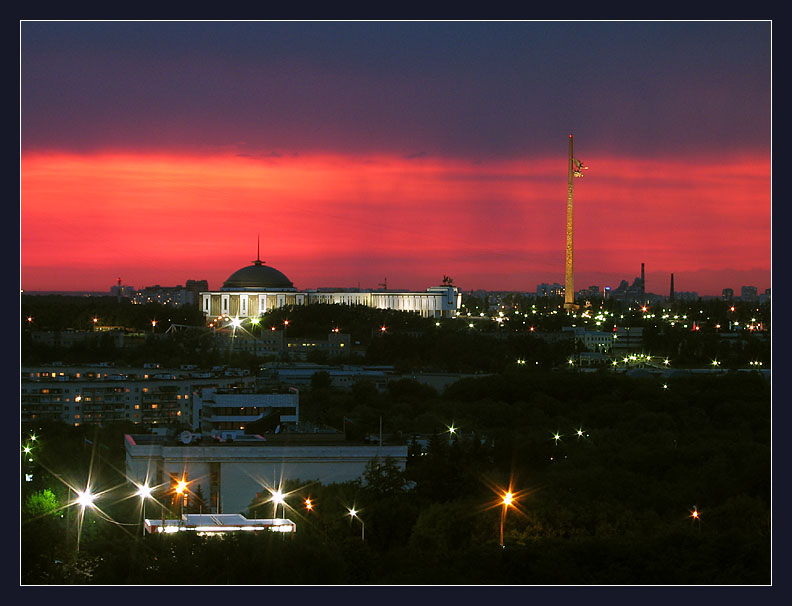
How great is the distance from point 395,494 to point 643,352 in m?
28.1

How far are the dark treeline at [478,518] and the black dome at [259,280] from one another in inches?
1770

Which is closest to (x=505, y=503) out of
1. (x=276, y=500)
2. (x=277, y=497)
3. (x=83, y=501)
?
(x=276, y=500)

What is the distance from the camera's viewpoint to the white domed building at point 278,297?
64500 millimetres

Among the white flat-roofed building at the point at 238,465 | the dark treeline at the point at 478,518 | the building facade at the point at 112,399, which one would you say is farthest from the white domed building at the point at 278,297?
the white flat-roofed building at the point at 238,465

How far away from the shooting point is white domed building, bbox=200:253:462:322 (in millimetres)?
64500

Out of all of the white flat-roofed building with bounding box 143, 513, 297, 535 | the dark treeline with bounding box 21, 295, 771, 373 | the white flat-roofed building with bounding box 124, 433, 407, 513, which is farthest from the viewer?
the dark treeline with bounding box 21, 295, 771, 373

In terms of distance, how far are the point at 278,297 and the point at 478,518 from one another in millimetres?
52275

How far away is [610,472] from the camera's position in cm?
1520

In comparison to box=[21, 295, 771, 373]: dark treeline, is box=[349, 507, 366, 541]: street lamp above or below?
below

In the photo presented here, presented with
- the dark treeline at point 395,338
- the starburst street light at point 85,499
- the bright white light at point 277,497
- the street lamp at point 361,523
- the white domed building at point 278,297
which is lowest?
the street lamp at point 361,523

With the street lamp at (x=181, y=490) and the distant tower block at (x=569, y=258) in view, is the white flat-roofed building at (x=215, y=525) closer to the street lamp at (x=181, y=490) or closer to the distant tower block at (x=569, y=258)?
the street lamp at (x=181, y=490)

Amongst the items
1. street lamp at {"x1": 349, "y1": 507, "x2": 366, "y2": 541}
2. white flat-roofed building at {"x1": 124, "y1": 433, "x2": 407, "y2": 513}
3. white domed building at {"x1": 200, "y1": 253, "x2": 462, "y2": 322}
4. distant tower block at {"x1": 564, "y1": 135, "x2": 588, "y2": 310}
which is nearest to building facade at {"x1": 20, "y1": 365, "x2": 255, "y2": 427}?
white flat-roofed building at {"x1": 124, "y1": 433, "x2": 407, "y2": 513}

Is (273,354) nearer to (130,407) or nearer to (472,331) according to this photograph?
(472,331)

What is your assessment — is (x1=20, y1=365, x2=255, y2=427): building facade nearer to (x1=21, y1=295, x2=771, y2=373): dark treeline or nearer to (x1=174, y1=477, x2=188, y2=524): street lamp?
(x1=21, y1=295, x2=771, y2=373): dark treeline
